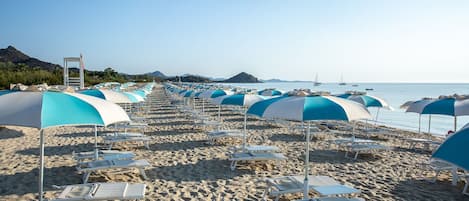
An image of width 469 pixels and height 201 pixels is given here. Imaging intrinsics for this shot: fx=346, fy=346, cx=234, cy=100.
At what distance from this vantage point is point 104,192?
452cm

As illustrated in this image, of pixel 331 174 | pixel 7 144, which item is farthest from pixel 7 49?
pixel 331 174

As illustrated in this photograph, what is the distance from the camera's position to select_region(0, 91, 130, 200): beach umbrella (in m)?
3.05

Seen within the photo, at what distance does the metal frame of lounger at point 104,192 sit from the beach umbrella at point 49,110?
1299 millimetres

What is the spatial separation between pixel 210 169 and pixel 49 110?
4268 millimetres

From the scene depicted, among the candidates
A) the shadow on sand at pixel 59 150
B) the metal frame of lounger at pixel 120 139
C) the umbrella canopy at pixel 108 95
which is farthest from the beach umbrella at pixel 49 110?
the metal frame of lounger at pixel 120 139

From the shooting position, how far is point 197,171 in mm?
6852

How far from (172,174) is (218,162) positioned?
51.9 inches

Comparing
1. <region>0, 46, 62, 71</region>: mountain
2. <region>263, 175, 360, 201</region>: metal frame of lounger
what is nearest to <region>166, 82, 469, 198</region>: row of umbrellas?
<region>263, 175, 360, 201</region>: metal frame of lounger

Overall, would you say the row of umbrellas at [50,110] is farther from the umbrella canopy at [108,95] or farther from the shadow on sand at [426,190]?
the shadow on sand at [426,190]

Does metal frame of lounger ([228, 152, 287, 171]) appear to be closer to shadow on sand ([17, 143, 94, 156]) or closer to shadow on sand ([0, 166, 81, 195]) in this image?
shadow on sand ([0, 166, 81, 195])

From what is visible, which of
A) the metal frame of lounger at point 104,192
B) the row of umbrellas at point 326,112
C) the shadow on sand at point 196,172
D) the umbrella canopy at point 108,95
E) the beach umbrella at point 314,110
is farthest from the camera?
the umbrella canopy at point 108,95

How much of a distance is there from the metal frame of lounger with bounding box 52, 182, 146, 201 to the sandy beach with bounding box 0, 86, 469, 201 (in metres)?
0.69

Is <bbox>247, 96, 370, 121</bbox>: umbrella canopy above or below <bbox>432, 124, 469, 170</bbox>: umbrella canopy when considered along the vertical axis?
above

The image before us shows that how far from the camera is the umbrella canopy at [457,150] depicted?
2.63 m
